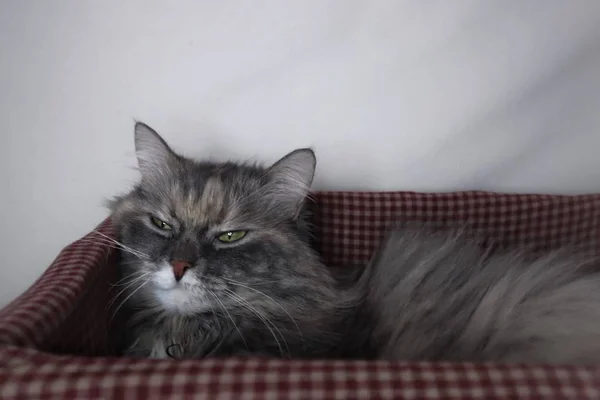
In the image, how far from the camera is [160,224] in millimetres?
1201

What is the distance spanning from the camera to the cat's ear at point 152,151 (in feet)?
4.21

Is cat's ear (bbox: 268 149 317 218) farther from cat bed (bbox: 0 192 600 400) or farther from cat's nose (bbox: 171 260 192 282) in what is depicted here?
cat bed (bbox: 0 192 600 400)

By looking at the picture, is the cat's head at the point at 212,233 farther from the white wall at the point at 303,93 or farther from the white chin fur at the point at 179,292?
the white wall at the point at 303,93

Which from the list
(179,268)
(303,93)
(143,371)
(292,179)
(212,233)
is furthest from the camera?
(303,93)

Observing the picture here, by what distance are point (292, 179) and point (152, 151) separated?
1.22 ft

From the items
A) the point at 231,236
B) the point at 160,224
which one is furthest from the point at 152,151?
the point at 231,236

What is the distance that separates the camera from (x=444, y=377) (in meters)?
0.63

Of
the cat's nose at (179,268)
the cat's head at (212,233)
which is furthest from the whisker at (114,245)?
the cat's nose at (179,268)

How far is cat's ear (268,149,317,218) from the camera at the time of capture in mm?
1233

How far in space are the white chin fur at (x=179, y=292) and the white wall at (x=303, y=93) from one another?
698mm

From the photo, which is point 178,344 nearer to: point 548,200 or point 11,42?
point 11,42

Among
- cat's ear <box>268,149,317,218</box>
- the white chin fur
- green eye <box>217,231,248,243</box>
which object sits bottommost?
the white chin fur

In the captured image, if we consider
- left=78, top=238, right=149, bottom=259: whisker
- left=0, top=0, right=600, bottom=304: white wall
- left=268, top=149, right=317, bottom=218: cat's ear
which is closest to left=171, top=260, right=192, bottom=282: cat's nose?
left=78, top=238, right=149, bottom=259: whisker

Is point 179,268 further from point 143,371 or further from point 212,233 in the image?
point 143,371
